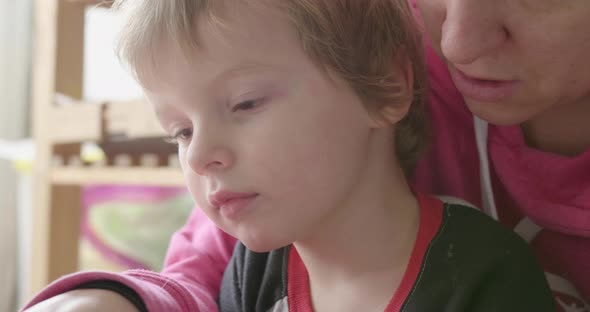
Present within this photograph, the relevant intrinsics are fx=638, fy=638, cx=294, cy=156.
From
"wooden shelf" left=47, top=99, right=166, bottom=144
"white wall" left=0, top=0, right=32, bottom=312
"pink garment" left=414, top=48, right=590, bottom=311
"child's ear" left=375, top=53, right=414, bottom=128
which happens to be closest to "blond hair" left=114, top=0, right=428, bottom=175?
"child's ear" left=375, top=53, right=414, bottom=128

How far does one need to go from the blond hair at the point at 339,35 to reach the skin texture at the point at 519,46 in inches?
1.6

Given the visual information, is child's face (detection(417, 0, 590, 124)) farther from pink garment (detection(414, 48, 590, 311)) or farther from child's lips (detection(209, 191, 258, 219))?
child's lips (detection(209, 191, 258, 219))

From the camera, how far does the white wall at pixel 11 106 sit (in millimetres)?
1844

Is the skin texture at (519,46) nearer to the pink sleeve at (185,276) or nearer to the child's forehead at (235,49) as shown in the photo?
the child's forehead at (235,49)

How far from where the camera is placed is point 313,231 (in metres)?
0.59

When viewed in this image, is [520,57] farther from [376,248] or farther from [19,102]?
[19,102]

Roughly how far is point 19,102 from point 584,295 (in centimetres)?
167

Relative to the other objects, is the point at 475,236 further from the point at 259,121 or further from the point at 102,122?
the point at 102,122

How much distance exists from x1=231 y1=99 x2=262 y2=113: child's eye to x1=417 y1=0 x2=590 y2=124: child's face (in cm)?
18

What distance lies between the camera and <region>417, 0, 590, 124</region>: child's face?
540 mm

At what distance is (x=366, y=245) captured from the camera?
2.00 ft

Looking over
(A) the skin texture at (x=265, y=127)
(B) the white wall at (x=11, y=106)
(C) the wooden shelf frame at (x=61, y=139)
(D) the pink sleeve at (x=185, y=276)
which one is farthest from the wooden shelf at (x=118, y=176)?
(A) the skin texture at (x=265, y=127)

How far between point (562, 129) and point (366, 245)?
263 millimetres

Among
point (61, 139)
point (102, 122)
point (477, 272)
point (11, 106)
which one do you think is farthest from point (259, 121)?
point (11, 106)
